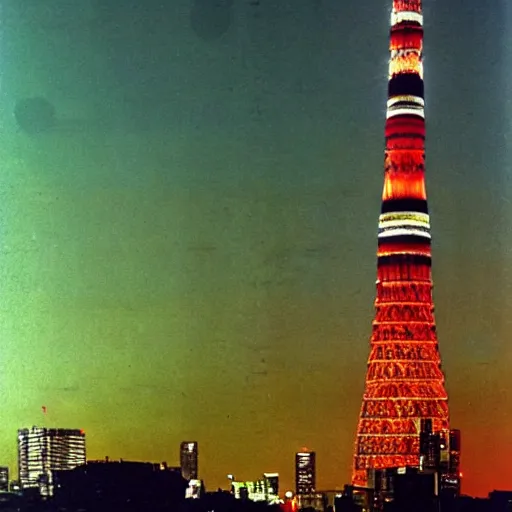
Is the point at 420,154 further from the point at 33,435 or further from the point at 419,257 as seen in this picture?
the point at 33,435

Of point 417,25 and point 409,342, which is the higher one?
point 417,25

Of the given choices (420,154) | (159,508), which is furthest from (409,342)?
(159,508)

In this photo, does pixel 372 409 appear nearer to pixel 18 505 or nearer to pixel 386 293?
pixel 386 293

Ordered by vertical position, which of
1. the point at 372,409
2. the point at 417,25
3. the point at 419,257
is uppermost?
the point at 417,25

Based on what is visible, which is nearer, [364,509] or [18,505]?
[18,505]

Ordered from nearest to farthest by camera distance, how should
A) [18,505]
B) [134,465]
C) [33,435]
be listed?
[18,505] → [134,465] → [33,435]

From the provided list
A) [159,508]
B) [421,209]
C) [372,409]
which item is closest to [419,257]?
[421,209]

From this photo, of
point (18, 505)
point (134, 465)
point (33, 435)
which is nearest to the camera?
point (18, 505)
